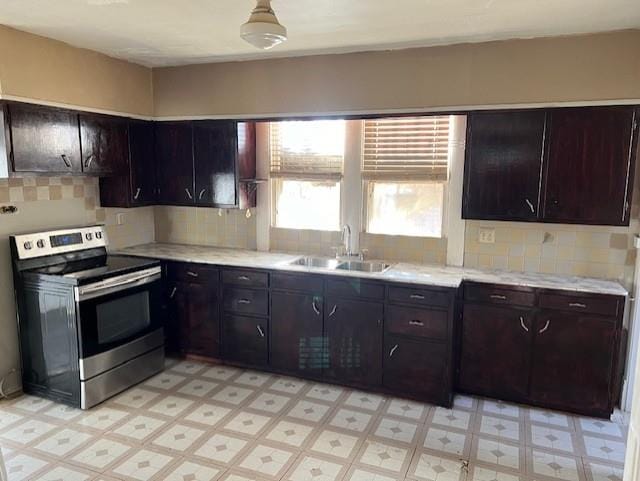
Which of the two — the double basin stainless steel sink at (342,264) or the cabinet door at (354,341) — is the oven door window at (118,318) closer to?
the double basin stainless steel sink at (342,264)

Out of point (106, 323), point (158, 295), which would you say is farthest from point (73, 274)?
point (158, 295)

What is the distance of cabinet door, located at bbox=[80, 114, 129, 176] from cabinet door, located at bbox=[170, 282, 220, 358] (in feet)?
3.59

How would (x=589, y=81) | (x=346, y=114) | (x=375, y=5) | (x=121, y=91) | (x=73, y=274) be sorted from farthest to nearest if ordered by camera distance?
(x=121, y=91) < (x=346, y=114) < (x=73, y=274) < (x=589, y=81) < (x=375, y=5)

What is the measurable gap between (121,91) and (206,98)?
679 mm

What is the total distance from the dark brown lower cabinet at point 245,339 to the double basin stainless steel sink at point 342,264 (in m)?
0.58

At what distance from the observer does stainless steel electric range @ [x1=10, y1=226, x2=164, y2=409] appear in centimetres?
318

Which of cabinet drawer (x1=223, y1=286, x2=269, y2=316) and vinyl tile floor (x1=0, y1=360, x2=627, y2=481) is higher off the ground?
cabinet drawer (x1=223, y1=286, x2=269, y2=316)

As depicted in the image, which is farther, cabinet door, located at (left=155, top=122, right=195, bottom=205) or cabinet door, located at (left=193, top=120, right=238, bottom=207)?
cabinet door, located at (left=155, top=122, right=195, bottom=205)

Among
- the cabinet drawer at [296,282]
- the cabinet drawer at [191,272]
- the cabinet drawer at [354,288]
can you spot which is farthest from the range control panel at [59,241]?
the cabinet drawer at [354,288]

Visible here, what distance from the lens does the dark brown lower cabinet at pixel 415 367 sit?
3273 mm

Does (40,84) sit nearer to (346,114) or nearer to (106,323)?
(106,323)

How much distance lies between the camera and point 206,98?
403 cm

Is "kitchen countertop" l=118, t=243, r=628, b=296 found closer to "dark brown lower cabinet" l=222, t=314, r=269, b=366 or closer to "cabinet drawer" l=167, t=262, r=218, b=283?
"cabinet drawer" l=167, t=262, r=218, b=283

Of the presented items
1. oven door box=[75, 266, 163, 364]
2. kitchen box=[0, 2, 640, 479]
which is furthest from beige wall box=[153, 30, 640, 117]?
oven door box=[75, 266, 163, 364]
